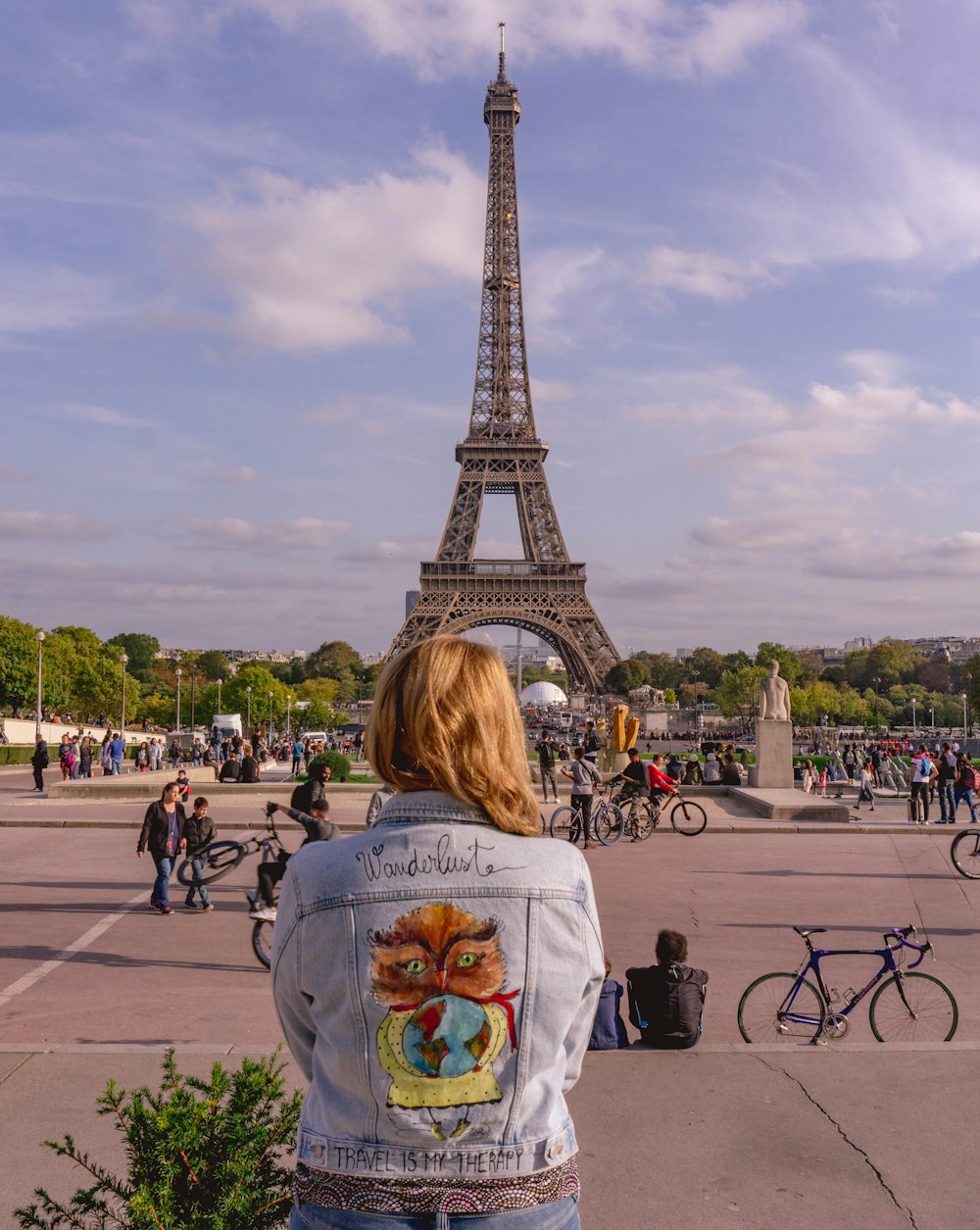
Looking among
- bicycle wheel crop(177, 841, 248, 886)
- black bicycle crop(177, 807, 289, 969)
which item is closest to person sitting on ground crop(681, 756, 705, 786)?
black bicycle crop(177, 807, 289, 969)

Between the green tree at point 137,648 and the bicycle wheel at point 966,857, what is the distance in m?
148

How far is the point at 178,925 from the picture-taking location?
37.2ft

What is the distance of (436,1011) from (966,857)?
14.5 meters

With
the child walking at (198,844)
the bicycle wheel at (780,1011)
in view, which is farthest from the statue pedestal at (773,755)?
the bicycle wheel at (780,1011)

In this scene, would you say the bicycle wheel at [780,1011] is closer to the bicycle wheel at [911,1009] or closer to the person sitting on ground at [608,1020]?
the bicycle wheel at [911,1009]

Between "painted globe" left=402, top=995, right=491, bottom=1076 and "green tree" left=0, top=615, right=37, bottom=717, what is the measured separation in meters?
73.9

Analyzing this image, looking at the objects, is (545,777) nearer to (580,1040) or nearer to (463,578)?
(580,1040)

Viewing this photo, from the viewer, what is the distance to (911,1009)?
7.29 meters

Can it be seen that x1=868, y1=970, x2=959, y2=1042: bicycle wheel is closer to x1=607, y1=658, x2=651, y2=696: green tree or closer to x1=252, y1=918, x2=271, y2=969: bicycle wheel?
x1=252, y1=918, x2=271, y2=969: bicycle wheel

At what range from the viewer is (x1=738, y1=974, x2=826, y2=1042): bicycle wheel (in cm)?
725

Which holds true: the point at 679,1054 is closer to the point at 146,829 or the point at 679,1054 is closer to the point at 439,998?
the point at 439,998

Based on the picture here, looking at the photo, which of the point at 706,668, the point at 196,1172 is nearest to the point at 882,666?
the point at 706,668

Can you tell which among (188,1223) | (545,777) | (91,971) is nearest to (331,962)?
(188,1223)

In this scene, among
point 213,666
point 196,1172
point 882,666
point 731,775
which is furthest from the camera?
point 213,666
